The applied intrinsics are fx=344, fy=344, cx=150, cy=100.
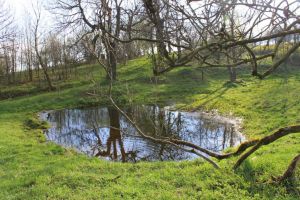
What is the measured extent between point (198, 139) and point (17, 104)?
56.8 feet

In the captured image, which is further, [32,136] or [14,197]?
[32,136]

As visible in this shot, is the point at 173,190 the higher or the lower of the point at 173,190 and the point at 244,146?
the lower

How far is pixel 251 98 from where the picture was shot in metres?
23.0

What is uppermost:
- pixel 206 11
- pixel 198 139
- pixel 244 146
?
pixel 206 11

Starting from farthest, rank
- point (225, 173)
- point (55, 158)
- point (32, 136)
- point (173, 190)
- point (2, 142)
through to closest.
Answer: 1. point (32, 136)
2. point (2, 142)
3. point (55, 158)
4. point (225, 173)
5. point (173, 190)

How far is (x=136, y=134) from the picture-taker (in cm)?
1557

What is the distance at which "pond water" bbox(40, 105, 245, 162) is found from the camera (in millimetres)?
12938

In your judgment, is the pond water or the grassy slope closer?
the grassy slope

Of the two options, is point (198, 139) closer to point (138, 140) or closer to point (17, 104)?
point (138, 140)

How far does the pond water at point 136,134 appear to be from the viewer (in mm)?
12938

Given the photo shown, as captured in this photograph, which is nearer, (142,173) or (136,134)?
(142,173)

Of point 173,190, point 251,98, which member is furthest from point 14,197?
point 251,98

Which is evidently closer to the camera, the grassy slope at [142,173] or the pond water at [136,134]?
the grassy slope at [142,173]

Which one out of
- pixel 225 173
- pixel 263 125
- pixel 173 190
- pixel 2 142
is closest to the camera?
pixel 173 190
